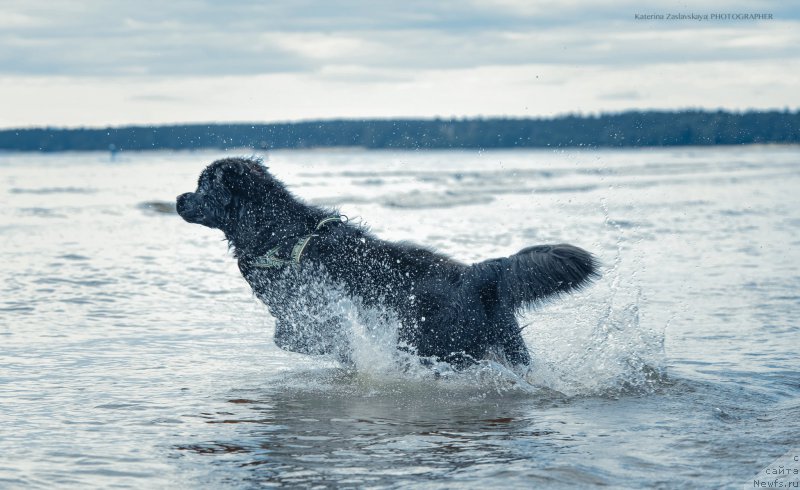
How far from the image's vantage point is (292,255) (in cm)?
679

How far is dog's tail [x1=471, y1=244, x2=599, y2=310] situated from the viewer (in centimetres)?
598

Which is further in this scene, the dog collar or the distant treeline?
the distant treeline

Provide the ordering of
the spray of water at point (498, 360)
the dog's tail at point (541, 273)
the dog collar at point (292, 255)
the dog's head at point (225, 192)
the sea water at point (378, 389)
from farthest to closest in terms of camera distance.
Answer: the dog's head at point (225, 192), the dog collar at point (292, 255), the spray of water at point (498, 360), the dog's tail at point (541, 273), the sea water at point (378, 389)

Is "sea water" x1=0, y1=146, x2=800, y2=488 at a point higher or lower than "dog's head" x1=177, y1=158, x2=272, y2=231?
lower

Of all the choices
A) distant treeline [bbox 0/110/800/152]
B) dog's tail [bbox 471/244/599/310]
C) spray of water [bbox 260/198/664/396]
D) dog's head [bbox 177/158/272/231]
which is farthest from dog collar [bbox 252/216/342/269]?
distant treeline [bbox 0/110/800/152]

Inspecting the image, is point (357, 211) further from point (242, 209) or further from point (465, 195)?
point (242, 209)

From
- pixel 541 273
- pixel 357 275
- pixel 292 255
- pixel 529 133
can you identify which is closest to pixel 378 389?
pixel 357 275

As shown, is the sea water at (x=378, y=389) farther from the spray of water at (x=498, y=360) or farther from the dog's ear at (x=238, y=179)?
the dog's ear at (x=238, y=179)

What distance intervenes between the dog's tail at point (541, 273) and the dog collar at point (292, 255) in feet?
4.73

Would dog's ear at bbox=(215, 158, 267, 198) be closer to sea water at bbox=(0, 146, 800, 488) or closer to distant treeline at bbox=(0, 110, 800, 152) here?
sea water at bbox=(0, 146, 800, 488)

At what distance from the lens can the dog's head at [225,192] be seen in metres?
7.07

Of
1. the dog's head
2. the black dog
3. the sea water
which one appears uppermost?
the dog's head

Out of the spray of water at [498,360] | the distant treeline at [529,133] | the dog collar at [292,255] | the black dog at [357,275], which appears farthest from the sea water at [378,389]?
the distant treeline at [529,133]

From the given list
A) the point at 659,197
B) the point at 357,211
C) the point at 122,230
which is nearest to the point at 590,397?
the point at 122,230
